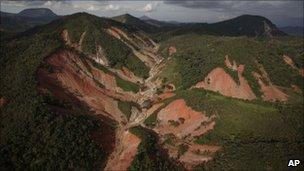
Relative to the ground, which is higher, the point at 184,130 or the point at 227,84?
the point at 227,84

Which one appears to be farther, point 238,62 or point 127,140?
point 238,62

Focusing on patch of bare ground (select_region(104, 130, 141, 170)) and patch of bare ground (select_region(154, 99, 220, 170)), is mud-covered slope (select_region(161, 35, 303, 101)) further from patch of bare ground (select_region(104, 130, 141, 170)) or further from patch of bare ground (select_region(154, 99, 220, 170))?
patch of bare ground (select_region(104, 130, 141, 170))

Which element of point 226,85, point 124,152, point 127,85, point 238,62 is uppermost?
point 238,62

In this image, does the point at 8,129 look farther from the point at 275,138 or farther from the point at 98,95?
the point at 275,138

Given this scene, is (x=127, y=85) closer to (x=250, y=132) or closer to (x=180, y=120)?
(x=180, y=120)

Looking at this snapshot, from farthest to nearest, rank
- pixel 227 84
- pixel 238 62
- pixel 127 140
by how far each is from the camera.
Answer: pixel 238 62, pixel 227 84, pixel 127 140

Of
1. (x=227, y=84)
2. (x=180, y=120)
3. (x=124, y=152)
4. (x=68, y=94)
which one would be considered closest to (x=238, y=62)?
(x=227, y=84)

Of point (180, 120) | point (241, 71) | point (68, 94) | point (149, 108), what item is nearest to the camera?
point (180, 120)

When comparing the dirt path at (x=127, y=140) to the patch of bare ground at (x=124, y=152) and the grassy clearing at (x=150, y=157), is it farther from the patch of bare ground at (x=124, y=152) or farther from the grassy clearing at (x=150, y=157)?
the grassy clearing at (x=150, y=157)

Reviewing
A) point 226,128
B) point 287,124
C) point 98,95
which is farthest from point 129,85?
point 287,124
